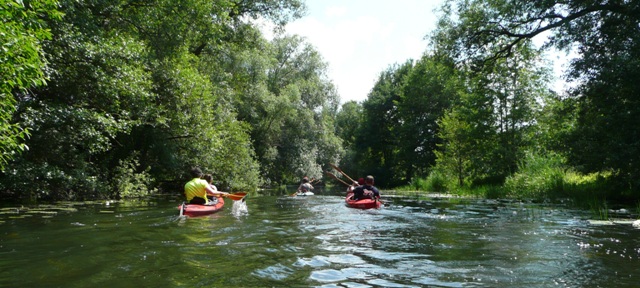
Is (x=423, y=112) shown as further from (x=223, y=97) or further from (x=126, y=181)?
(x=126, y=181)

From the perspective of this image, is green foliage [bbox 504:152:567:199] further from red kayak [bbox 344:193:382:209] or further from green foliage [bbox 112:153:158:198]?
green foliage [bbox 112:153:158:198]

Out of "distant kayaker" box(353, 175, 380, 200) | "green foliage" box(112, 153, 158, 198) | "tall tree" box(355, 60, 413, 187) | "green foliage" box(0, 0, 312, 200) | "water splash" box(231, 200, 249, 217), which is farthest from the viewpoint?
"tall tree" box(355, 60, 413, 187)

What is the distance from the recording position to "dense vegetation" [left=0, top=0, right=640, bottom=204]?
12.2 meters

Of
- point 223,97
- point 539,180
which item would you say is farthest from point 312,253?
point 223,97

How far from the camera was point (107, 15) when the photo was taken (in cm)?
1532

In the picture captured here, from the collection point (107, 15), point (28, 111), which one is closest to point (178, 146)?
point (107, 15)

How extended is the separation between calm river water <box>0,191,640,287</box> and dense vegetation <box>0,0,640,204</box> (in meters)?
2.21

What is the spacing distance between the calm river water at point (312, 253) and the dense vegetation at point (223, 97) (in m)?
2.21

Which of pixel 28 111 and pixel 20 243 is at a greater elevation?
pixel 28 111

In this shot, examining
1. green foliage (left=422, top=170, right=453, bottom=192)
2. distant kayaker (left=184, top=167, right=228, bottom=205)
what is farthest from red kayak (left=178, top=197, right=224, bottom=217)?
green foliage (left=422, top=170, right=453, bottom=192)

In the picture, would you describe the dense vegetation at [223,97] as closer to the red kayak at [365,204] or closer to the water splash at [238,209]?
the water splash at [238,209]

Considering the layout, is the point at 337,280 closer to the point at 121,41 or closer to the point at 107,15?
the point at 121,41

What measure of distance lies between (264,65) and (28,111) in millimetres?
20784

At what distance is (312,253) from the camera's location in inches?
230
